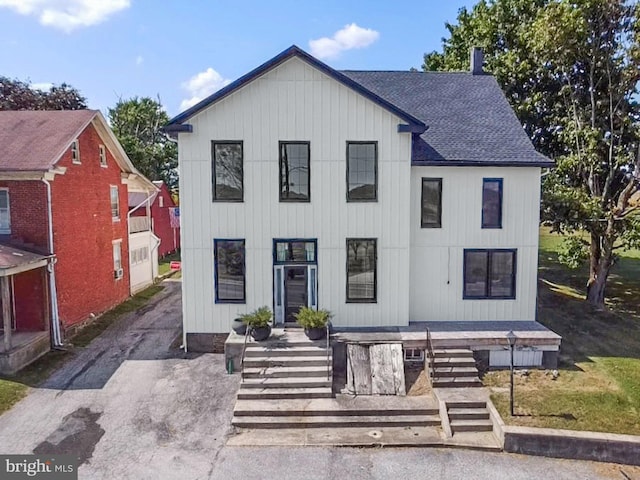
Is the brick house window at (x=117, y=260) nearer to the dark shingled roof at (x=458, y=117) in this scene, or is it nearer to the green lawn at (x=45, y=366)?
the green lawn at (x=45, y=366)

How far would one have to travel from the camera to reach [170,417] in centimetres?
1070

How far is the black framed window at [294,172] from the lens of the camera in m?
13.9

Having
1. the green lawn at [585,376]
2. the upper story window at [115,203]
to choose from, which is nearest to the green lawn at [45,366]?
the upper story window at [115,203]

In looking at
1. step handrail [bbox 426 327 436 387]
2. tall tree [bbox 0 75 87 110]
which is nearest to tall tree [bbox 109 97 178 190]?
tall tree [bbox 0 75 87 110]

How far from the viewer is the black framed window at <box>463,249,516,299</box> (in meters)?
15.1

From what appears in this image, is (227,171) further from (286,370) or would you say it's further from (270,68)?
(286,370)

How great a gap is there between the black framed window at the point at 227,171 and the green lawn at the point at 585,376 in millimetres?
9170

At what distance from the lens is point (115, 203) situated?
21531 millimetres

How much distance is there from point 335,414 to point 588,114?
18.6m

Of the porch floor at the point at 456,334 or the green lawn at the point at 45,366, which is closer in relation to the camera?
the green lawn at the point at 45,366

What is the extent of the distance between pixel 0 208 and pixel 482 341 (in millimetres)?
16397

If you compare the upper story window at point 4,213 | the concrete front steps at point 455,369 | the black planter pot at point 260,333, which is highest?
the upper story window at point 4,213

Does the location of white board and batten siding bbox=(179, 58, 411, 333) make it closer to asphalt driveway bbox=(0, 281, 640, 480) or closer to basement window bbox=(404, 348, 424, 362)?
basement window bbox=(404, 348, 424, 362)

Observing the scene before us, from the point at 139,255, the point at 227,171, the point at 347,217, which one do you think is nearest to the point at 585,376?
the point at 347,217
